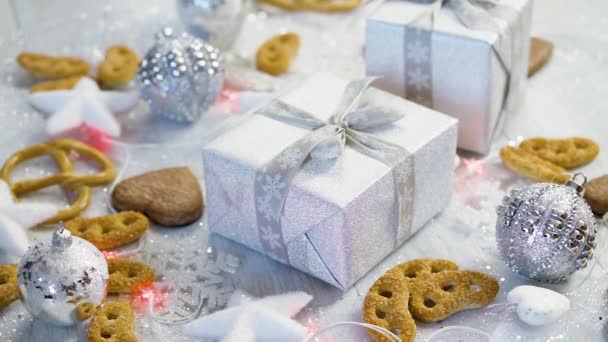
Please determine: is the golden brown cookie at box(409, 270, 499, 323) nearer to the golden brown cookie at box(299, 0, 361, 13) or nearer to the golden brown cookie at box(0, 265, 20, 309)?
the golden brown cookie at box(0, 265, 20, 309)

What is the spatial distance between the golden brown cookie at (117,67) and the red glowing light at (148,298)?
0.66 meters

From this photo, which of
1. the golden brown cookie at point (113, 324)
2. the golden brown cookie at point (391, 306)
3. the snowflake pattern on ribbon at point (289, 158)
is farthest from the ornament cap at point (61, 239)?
the golden brown cookie at point (391, 306)

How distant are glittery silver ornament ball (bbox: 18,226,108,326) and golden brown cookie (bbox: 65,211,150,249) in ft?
0.58

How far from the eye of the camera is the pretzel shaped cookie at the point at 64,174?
1.68m

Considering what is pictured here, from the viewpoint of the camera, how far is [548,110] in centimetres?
192

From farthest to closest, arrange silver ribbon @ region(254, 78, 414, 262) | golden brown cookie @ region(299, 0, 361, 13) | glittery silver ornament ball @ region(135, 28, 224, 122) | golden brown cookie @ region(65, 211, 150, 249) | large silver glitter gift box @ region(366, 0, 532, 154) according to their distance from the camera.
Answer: golden brown cookie @ region(299, 0, 361, 13) → glittery silver ornament ball @ region(135, 28, 224, 122) → large silver glitter gift box @ region(366, 0, 532, 154) → golden brown cookie @ region(65, 211, 150, 249) → silver ribbon @ region(254, 78, 414, 262)

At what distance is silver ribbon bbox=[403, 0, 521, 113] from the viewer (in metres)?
1.71

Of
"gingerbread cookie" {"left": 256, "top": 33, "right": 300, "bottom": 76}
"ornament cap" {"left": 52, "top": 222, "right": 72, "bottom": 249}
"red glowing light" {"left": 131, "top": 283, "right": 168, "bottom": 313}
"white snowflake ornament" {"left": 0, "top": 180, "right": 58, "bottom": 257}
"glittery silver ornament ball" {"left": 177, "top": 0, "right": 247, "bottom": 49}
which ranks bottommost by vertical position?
"red glowing light" {"left": 131, "top": 283, "right": 168, "bottom": 313}

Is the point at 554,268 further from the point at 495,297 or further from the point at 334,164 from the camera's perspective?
the point at 334,164

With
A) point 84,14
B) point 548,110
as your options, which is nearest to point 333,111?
point 548,110

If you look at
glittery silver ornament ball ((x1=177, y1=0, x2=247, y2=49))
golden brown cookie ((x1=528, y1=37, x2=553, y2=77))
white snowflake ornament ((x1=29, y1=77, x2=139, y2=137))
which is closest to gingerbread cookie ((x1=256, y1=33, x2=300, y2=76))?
glittery silver ornament ball ((x1=177, y1=0, x2=247, y2=49))

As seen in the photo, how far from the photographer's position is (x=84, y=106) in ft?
6.11

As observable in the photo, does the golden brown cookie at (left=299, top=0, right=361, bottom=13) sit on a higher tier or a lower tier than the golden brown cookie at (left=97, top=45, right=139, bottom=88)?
higher

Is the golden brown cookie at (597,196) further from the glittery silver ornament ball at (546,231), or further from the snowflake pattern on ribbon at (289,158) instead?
the snowflake pattern on ribbon at (289,158)
